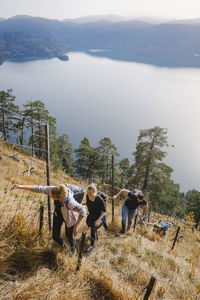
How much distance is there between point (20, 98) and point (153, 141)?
402ft

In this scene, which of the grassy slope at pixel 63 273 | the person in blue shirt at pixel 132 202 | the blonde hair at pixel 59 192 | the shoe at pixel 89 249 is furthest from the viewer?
the person in blue shirt at pixel 132 202

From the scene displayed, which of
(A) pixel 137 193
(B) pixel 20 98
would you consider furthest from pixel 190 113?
(A) pixel 137 193

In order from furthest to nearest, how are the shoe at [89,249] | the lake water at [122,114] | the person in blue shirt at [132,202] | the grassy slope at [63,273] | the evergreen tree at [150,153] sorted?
the lake water at [122,114]
the evergreen tree at [150,153]
the person in blue shirt at [132,202]
the shoe at [89,249]
the grassy slope at [63,273]

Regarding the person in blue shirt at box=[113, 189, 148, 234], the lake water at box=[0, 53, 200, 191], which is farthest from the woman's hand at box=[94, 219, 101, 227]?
the lake water at box=[0, 53, 200, 191]

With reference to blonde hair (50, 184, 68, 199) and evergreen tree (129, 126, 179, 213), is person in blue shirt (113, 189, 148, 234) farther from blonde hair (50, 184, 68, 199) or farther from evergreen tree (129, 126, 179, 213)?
evergreen tree (129, 126, 179, 213)

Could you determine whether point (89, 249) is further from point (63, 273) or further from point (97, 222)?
point (63, 273)

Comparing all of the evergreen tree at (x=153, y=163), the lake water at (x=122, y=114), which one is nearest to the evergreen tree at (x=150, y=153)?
the evergreen tree at (x=153, y=163)

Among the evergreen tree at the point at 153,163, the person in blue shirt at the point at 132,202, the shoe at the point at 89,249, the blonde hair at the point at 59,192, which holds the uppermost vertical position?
the blonde hair at the point at 59,192

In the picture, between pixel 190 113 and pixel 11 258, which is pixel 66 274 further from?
pixel 190 113

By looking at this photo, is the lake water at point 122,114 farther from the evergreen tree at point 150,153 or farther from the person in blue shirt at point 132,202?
the person in blue shirt at point 132,202

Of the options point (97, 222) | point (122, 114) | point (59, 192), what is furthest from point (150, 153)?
point (122, 114)

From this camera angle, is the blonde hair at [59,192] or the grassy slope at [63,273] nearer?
the grassy slope at [63,273]

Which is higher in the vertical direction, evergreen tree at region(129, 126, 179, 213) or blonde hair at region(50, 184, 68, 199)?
blonde hair at region(50, 184, 68, 199)

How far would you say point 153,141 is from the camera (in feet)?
74.6
